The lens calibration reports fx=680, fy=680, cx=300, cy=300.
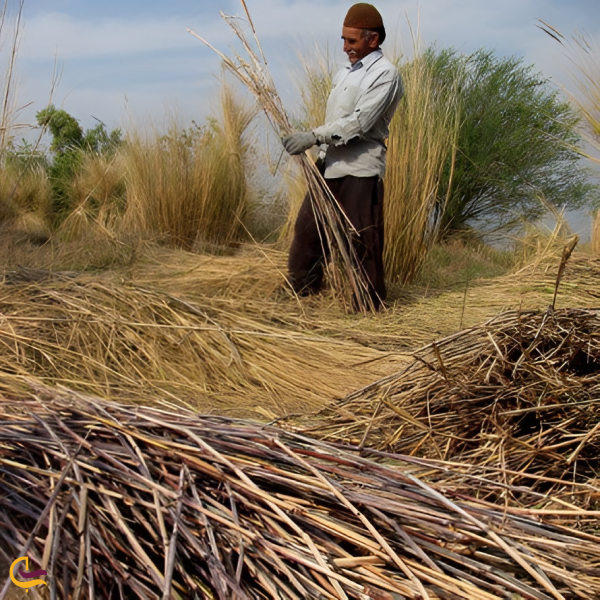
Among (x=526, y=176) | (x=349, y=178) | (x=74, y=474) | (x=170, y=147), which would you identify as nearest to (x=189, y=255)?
(x=170, y=147)

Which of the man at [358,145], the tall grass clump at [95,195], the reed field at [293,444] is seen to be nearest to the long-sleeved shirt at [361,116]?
the man at [358,145]

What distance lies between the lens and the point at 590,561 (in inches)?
39.8

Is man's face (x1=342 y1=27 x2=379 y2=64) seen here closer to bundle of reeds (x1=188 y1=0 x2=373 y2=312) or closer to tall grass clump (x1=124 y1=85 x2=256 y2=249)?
bundle of reeds (x1=188 y1=0 x2=373 y2=312)

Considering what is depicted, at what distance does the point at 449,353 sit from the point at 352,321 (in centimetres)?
168

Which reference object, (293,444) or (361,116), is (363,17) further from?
(293,444)

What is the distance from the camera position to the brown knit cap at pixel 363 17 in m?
3.39

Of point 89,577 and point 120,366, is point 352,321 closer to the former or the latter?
point 120,366

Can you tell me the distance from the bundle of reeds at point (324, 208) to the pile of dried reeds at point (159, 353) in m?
0.78

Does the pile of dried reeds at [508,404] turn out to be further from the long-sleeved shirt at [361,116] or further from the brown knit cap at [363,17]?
the brown knit cap at [363,17]

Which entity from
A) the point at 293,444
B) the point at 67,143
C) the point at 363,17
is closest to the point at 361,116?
the point at 363,17

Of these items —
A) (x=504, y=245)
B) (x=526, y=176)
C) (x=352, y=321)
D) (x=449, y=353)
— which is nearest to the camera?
(x=449, y=353)

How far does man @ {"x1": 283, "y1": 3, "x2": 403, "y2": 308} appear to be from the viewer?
3.34m

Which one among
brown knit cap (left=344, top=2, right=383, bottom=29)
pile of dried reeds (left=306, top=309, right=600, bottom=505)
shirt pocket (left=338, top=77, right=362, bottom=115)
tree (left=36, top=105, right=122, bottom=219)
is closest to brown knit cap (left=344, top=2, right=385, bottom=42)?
brown knit cap (left=344, top=2, right=383, bottom=29)

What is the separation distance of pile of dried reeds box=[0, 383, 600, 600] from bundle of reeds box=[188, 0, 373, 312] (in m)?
2.38
